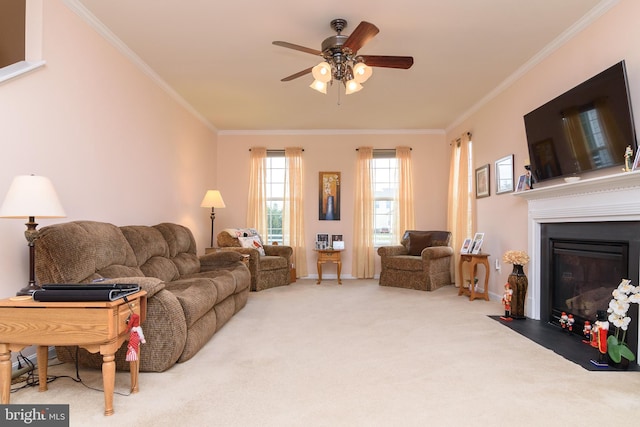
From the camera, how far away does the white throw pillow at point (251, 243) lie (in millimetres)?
5708

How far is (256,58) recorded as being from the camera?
387cm

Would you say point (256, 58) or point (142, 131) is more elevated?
point (256, 58)

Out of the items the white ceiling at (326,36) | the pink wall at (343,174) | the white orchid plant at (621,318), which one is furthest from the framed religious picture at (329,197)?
the white orchid plant at (621,318)

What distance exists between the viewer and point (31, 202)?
209cm

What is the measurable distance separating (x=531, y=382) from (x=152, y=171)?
4.06m

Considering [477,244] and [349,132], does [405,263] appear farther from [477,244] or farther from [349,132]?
[349,132]

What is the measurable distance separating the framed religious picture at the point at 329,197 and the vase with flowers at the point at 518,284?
11.3ft

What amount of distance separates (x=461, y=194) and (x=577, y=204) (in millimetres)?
2687

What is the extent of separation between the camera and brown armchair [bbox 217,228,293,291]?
17.8 ft

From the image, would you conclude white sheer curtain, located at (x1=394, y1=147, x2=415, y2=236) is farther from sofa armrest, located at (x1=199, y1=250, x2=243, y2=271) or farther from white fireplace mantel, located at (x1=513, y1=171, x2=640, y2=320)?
sofa armrest, located at (x1=199, y1=250, x2=243, y2=271)

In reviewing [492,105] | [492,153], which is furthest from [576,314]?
[492,105]

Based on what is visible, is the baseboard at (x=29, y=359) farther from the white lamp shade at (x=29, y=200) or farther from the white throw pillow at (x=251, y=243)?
the white throw pillow at (x=251, y=243)

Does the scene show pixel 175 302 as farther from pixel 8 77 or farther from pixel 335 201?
pixel 335 201

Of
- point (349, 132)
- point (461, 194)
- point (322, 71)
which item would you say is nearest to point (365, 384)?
point (322, 71)
